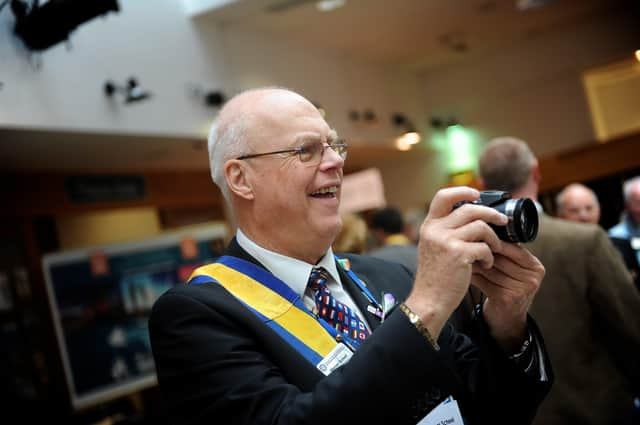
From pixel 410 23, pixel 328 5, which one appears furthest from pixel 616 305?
pixel 410 23

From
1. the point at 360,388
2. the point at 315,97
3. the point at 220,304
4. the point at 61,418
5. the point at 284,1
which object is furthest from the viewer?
the point at 315,97

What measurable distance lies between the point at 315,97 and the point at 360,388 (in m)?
6.41

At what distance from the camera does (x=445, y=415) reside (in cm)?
115

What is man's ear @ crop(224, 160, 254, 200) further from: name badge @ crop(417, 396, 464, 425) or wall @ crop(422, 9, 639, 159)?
wall @ crop(422, 9, 639, 159)

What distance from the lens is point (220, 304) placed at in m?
1.08

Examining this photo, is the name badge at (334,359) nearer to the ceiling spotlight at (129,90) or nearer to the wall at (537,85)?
the ceiling spotlight at (129,90)

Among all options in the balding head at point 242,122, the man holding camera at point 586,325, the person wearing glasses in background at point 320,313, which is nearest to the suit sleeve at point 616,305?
the man holding camera at point 586,325

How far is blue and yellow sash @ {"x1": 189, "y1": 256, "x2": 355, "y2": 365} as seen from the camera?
110 centimetres

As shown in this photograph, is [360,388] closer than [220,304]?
Yes

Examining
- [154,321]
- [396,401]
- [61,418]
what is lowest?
[61,418]

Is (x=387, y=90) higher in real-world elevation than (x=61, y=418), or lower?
higher

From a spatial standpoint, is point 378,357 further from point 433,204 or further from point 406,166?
point 406,166

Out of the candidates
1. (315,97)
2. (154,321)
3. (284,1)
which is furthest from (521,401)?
(315,97)

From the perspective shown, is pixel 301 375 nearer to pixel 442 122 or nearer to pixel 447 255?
pixel 447 255
